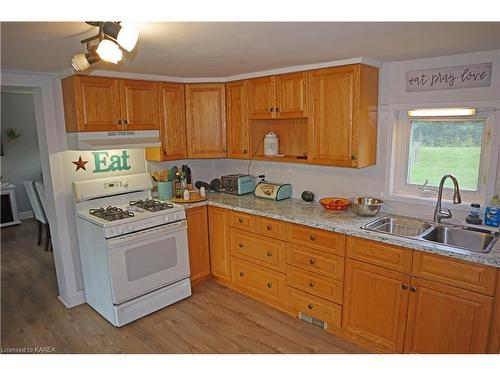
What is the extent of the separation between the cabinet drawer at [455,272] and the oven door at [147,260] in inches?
79.1

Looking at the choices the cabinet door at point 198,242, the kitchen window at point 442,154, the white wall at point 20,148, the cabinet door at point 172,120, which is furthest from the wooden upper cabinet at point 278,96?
the white wall at point 20,148

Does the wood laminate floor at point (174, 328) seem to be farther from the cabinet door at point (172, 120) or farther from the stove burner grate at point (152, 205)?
the cabinet door at point (172, 120)

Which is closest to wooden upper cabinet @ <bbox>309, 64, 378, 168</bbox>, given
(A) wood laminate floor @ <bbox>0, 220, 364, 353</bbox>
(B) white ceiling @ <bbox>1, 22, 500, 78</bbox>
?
(B) white ceiling @ <bbox>1, 22, 500, 78</bbox>

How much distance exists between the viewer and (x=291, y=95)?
305 cm

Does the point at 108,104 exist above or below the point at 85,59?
below

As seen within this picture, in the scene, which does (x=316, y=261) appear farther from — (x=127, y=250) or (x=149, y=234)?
(x=127, y=250)

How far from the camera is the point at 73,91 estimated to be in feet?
9.30

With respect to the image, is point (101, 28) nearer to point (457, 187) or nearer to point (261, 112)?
point (261, 112)

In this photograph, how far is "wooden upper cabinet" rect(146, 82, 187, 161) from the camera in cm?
342

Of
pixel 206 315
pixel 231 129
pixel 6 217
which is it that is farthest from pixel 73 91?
pixel 6 217

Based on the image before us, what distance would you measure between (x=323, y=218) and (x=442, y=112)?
4.03 feet

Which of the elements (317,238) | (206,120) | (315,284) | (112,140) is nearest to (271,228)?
(317,238)

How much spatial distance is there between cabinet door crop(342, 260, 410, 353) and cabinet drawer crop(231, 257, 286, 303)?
644 mm

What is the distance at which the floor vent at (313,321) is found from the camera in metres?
2.80
